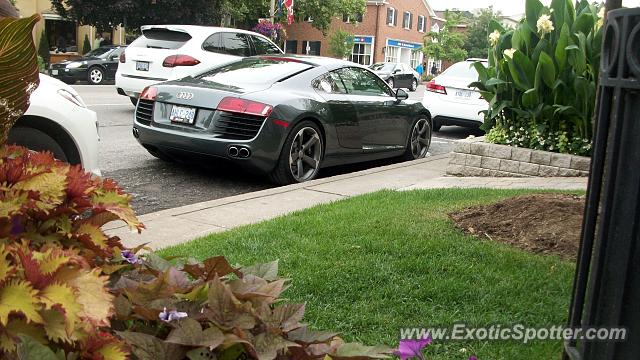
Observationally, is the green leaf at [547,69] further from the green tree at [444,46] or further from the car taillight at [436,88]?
the green tree at [444,46]

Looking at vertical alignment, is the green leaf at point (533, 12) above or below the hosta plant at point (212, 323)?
above

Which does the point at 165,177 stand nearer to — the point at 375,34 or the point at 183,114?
the point at 183,114

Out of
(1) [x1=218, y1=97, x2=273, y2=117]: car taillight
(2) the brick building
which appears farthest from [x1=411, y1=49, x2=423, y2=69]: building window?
(1) [x1=218, y1=97, x2=273, y2=117]: car taillight

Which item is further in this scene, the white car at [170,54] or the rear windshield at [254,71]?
the white car at [170,54]

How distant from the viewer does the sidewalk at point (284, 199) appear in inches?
198

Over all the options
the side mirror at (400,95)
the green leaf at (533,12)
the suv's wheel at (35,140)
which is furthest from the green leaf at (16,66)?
the side mirror at (400,95)

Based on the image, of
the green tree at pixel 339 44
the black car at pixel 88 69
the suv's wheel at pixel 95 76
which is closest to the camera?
the black car at pixel 88 69

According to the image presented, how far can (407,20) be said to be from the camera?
6769 centimetres

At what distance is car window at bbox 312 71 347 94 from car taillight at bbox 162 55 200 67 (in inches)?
206

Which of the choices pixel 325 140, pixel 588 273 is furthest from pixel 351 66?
pixel 588 273

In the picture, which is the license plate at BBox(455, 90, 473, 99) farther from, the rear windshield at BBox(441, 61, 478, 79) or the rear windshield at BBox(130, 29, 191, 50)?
the rear windshield at BBox(130, 29, 191, 50)

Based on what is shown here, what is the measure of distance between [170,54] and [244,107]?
6648 mm

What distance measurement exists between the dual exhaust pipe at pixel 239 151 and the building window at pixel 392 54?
58.8 meters

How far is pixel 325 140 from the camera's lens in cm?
766
